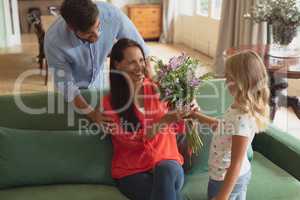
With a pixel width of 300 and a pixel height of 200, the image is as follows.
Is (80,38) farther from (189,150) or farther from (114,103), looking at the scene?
(189,150)

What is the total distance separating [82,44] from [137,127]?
0.64 metres

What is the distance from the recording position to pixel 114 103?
1.93 metres

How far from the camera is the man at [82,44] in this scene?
74.5 inches

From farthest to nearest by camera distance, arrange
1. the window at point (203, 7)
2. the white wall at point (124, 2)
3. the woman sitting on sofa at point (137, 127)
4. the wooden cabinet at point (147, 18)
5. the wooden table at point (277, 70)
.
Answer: the white wall at point (124, 2) < the wooden cabinet at point (147, 18) < the window at point (203, 7) < the wooden table at point (277, 70) < the woman sitting on sofa at point (137, 127)

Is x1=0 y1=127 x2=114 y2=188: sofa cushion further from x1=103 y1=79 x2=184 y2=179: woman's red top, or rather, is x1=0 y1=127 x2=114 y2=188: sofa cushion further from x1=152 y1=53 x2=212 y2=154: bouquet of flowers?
x1=152 y1=53 x2=212 y2=154: bouquet of flowers

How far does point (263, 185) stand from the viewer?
1941mm

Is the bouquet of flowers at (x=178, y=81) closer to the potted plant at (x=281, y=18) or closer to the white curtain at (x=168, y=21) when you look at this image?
the potted plant at (x=281, y=18)

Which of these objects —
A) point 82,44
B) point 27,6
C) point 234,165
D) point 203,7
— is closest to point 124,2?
point 203,7

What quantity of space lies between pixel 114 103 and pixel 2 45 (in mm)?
7125

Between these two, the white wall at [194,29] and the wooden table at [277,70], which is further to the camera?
the white wall at [194,29]

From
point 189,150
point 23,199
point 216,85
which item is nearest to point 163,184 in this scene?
point 189,150

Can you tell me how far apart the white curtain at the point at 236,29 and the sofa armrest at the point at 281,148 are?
8.64ft

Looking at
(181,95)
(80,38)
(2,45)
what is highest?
(80,38)

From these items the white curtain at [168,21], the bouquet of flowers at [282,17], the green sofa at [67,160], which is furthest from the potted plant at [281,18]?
the white curtain at [168,21]
